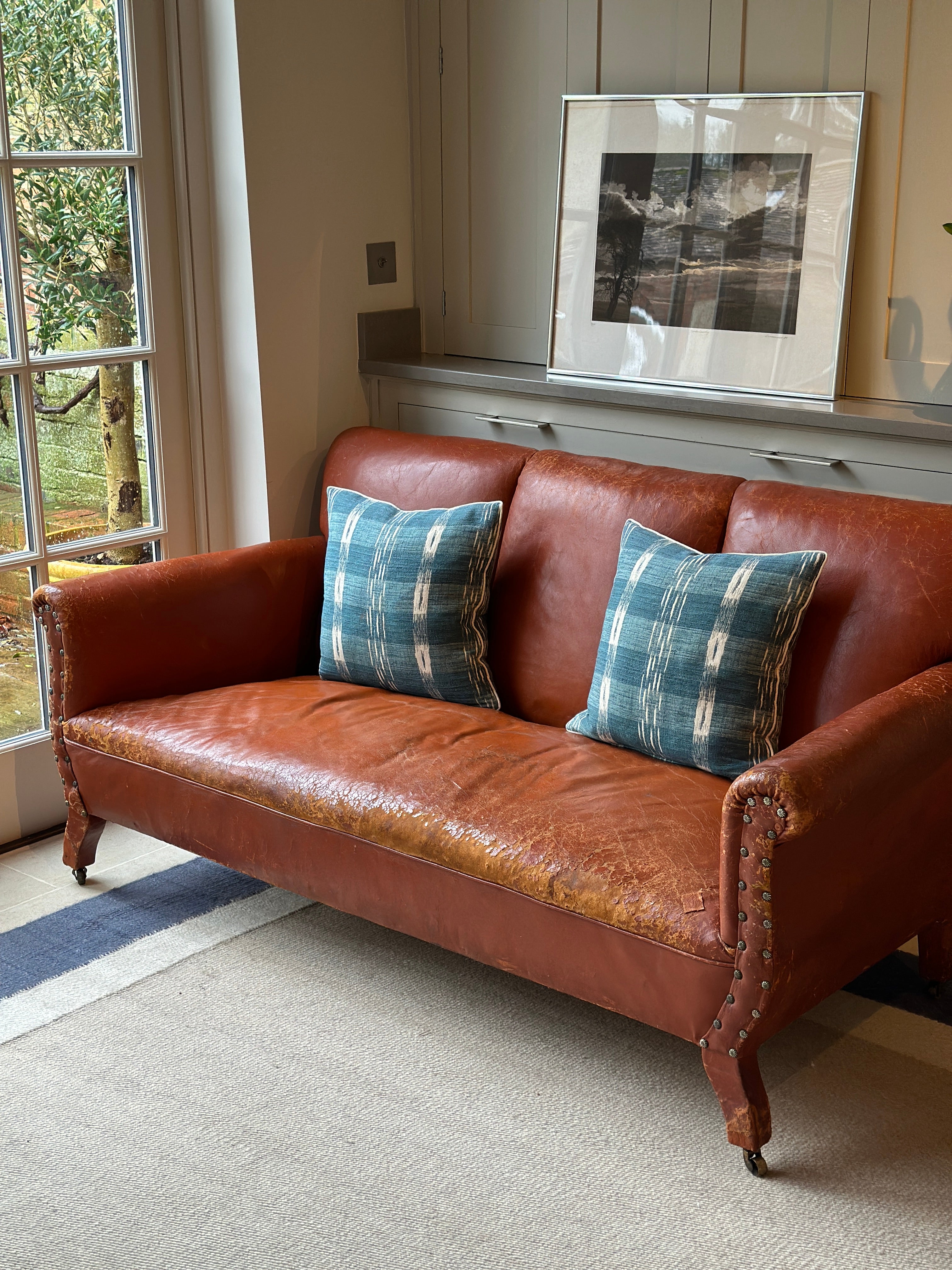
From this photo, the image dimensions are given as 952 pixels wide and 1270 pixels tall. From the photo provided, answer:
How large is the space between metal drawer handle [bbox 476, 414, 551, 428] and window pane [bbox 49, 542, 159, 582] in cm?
87

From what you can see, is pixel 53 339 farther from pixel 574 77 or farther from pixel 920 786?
pixel 920 786

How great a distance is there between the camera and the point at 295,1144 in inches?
76.0

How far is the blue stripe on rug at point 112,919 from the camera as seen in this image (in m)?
2.44

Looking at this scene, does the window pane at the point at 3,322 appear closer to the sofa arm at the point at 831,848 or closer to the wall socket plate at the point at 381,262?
the wall socket plate at the point at 381,262

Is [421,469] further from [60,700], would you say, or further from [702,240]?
A: [60,700]

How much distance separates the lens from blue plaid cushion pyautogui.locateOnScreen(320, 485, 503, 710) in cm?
261

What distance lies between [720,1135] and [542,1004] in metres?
0.44

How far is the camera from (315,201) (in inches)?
124

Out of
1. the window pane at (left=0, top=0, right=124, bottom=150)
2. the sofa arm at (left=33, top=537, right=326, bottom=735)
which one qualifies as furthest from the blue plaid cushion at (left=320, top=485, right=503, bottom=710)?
the window pane at (left=0, top=0, right=124, bottom=150)

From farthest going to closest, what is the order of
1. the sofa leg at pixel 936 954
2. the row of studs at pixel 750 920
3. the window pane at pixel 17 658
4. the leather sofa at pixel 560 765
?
1. the window pane at pixel 17 658
2. the sofa leg at pixel 936 954
3. the leather sofa at pixel 560 765
4. the row of studs at pixel 750 920

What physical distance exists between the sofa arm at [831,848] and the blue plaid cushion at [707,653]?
0.24 m

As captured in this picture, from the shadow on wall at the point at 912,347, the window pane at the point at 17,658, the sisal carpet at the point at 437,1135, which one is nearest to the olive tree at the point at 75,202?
the window pane at the point at 17,658

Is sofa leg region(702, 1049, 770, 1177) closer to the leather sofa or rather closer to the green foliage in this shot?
the leather sofa

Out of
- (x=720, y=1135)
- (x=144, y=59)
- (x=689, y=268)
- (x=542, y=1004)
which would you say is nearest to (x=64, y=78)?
(x=144, y=59)
